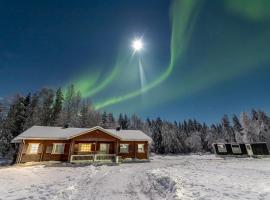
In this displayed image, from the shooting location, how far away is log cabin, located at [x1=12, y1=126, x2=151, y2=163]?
2511 centimetres

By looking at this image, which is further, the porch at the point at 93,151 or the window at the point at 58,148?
the window at the point at 58,148

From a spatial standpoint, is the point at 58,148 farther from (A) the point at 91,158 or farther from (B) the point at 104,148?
(B) the point at 104,148

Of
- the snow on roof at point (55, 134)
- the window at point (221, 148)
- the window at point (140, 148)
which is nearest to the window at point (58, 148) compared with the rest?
the snow on roof at point (55, 134)

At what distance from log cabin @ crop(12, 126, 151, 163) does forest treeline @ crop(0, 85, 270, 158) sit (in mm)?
5532

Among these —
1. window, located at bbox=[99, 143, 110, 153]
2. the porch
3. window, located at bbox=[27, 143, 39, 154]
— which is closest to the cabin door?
the porch

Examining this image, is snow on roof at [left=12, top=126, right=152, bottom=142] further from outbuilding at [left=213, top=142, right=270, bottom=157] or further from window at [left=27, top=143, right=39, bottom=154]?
outbuilding at [left=213, top=142, right=270, bottom=157]

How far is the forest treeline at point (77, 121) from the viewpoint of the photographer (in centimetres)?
3922

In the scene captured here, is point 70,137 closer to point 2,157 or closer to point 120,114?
point 2,157

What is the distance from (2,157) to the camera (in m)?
39.8

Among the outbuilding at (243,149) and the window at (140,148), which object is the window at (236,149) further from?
the window at (140,148)

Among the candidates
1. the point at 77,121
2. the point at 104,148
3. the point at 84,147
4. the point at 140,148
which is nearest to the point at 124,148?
the point at 140,148

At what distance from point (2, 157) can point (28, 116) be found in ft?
35.3

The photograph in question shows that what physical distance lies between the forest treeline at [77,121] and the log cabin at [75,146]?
5532 mm

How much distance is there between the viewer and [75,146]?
27953 millimetres
